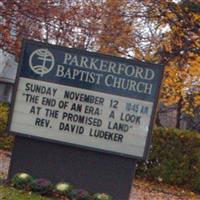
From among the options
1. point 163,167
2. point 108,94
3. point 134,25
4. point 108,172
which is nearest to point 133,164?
point 108,172

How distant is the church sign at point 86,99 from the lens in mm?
11039

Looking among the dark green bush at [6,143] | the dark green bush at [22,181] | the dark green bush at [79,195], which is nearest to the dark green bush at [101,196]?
the dark green bush at [79,195]

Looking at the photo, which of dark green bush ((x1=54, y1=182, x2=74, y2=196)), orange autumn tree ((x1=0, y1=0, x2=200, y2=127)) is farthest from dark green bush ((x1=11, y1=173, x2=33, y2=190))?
orange autumn tree ((x1=0, y1=0, x2=200, y2=127))

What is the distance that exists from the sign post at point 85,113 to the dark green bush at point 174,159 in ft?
22.2

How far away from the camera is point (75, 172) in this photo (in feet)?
36.9

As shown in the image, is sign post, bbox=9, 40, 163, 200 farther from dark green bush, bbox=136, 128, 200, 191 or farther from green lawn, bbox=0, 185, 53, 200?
dark green bush, bbox=136, 128, 200, 191

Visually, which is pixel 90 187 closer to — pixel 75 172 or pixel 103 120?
pixel 75 172

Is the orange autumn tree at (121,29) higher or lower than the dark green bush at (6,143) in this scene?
higher

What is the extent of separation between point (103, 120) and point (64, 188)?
1398 mm

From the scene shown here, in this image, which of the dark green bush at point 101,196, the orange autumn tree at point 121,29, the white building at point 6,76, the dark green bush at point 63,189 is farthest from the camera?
the white building at point 6,76

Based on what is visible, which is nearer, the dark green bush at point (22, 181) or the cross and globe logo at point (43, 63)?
the dark green bush at point (22, 181)

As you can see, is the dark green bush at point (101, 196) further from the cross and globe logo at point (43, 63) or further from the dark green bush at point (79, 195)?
the cross and globe logo at point (43, 63)

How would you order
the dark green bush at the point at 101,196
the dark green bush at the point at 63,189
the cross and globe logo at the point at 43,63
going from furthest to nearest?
the cross and globe logo at the point at 43,63 < the dark green bush at the point at 63,189 < the dark green bush at the point at 101,196

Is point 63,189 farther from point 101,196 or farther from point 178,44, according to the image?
point 178,44
